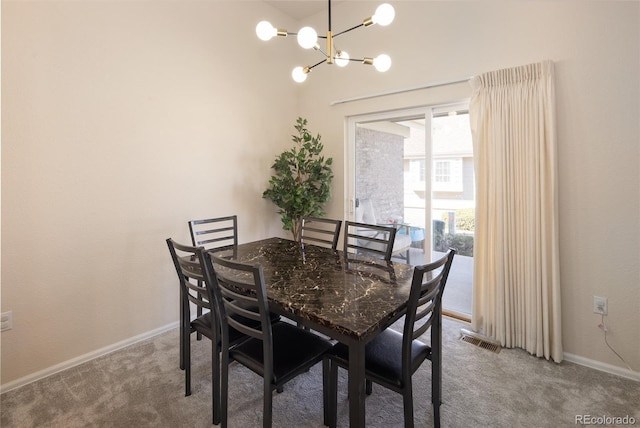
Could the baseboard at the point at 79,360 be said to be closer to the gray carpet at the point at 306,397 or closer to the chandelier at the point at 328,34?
the gray carpet at the point at 306,397

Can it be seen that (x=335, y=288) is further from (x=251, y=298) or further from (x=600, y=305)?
(x=600, y=305)

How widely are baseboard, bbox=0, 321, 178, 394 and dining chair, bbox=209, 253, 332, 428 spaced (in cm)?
140

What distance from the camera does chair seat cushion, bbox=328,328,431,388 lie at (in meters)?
1.47

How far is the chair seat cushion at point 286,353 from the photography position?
1515 millimetres

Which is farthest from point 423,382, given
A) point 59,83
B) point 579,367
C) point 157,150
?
point 59,83

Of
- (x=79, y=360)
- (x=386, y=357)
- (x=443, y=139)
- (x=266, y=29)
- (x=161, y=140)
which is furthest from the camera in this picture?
(x=443, y=139)

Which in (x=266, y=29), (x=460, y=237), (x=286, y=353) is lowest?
(x=286, y=353)

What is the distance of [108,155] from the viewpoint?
2453mm

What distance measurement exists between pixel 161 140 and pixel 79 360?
1.82 meters

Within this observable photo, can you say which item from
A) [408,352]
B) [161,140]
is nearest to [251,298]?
[408,352]

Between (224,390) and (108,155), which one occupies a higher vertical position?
(108,155)

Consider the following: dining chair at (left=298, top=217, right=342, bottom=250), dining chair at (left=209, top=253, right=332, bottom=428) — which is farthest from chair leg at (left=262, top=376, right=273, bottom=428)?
dining chair at (left=298, top=217, right=342, bottom=250)

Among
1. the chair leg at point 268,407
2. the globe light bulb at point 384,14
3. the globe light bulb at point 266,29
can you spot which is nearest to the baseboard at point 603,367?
the chair leg at point 268,407

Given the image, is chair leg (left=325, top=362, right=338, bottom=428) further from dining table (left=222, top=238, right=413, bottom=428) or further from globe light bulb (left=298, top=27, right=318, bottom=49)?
globe light bulb (left=298, top=27, right=318, bottom=49)
